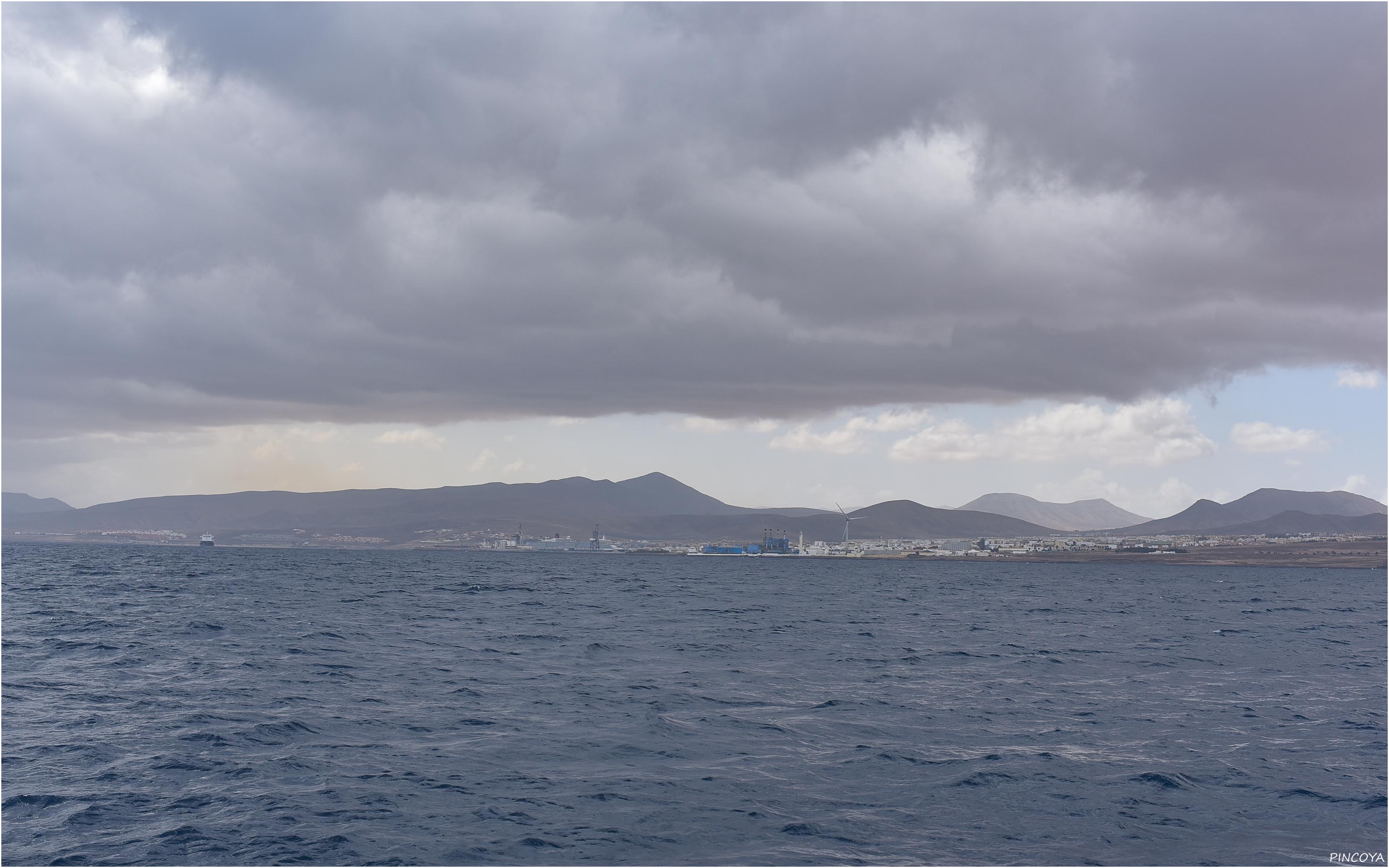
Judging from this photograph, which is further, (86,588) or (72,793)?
(86,588)

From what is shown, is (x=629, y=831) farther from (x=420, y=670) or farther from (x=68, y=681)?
(x=68, y=681)

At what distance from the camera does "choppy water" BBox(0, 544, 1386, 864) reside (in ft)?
79.3

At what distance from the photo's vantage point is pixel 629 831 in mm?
24656

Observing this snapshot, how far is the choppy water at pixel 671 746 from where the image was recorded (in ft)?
79.3

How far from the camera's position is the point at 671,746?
33781mm

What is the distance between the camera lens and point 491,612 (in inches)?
3546

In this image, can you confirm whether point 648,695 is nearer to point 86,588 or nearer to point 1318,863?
point 1318,863

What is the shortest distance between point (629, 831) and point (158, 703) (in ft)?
86.0

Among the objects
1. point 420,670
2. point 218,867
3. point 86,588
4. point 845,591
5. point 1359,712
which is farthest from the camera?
point 845,591

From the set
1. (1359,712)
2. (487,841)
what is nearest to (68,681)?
(487,841)

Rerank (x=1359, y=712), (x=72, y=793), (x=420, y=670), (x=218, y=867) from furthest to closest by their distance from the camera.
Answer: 1. (x=420, y=670)
2. (x=1359, y=712)
3. (x=72, y=793)
4. (x=218, y=867)

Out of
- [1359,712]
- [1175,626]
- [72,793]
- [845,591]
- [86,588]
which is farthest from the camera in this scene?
[845,591]

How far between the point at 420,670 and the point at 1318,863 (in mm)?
41137

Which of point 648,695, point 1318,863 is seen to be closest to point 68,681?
point 648,695
